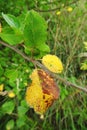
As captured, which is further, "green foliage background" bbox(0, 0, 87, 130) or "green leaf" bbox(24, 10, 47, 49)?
"green foliage background" bbox(0, 0, 87, 130)

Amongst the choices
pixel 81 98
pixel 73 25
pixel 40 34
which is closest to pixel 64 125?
pixel 81 98

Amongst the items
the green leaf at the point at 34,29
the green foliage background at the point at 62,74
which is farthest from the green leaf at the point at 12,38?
the green foliage background at the point at 62,74

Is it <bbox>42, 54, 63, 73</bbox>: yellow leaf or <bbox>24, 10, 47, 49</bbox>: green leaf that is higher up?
<bbox>24, 10, 47, 49</bbox>: green leaf

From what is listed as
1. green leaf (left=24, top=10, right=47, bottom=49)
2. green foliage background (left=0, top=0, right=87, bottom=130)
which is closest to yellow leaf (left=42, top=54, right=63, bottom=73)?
green leaf (left=24, top=10, right=47, bottom=49)

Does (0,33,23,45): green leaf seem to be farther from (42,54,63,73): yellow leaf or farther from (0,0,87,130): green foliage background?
(0,0,87,130): green foliage background

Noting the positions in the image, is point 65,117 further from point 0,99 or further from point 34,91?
point 34,91

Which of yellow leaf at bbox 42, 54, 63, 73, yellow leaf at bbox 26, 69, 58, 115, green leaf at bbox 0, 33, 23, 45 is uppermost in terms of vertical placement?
green leaf at bbox 0, 33, 23, 45

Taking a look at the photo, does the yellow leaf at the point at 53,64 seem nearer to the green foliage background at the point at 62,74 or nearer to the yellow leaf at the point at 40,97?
the yellow leaf at the point at 40,97
